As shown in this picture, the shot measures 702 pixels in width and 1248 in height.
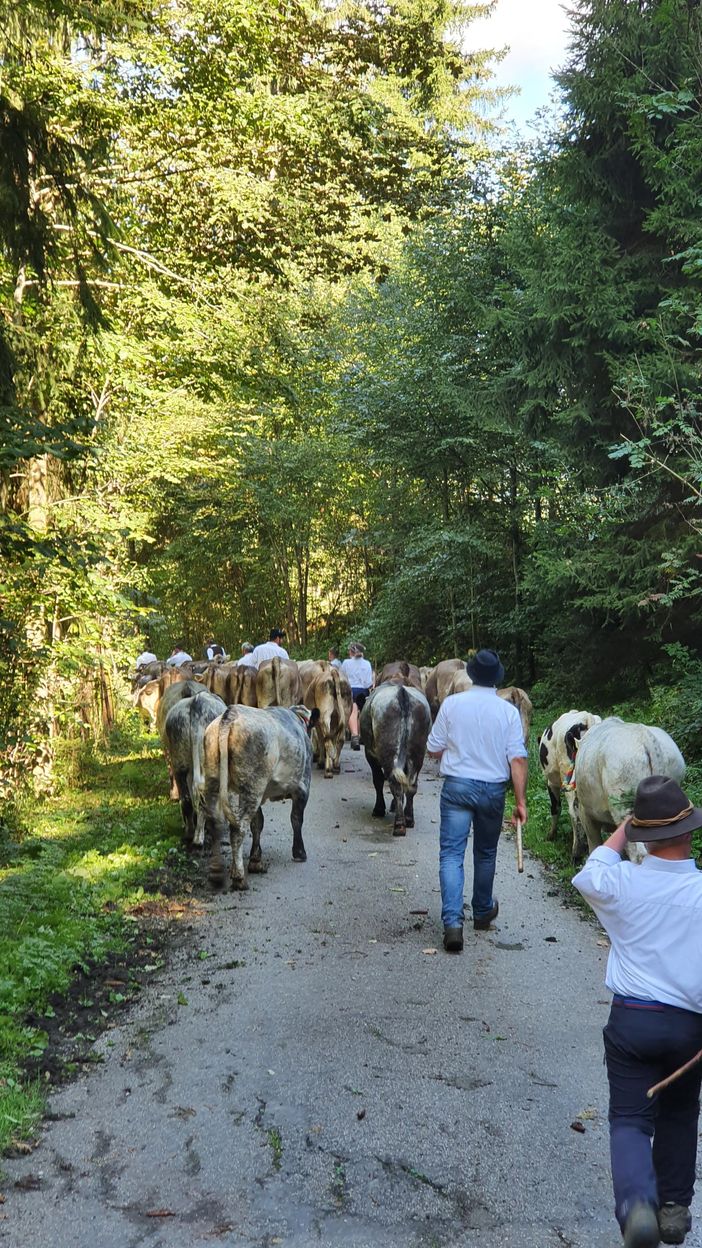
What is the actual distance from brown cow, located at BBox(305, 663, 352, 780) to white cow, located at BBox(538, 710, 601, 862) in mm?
5629

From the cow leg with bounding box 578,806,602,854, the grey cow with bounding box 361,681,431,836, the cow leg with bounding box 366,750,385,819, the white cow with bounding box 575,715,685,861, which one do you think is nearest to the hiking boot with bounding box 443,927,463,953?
the white cow with bounding box 575,715,685,861

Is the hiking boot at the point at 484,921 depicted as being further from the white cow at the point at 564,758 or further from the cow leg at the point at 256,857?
the cow leg at the point at 256,857

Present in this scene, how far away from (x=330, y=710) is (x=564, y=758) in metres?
6.51

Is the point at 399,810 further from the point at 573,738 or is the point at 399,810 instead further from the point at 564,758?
the point at 573,738

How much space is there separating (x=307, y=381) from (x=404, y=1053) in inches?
725

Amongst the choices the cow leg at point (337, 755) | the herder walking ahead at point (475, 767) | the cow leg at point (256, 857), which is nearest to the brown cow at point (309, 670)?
the cow leg at point (337, 755)

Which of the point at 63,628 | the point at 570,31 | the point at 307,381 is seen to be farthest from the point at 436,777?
the point at 570,31

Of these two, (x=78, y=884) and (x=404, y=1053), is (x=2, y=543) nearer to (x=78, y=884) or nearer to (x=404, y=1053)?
(x=78, y=884)

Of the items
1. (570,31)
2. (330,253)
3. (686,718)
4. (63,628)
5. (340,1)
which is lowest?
(686,718)

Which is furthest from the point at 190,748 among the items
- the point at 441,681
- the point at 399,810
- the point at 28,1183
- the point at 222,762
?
the point at 28,1183

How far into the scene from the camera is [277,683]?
1684cm

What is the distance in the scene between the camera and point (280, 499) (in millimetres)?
31812

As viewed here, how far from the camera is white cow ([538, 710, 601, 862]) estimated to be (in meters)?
9.84

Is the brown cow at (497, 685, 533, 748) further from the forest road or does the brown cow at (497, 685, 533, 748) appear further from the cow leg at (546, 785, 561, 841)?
the forest road
